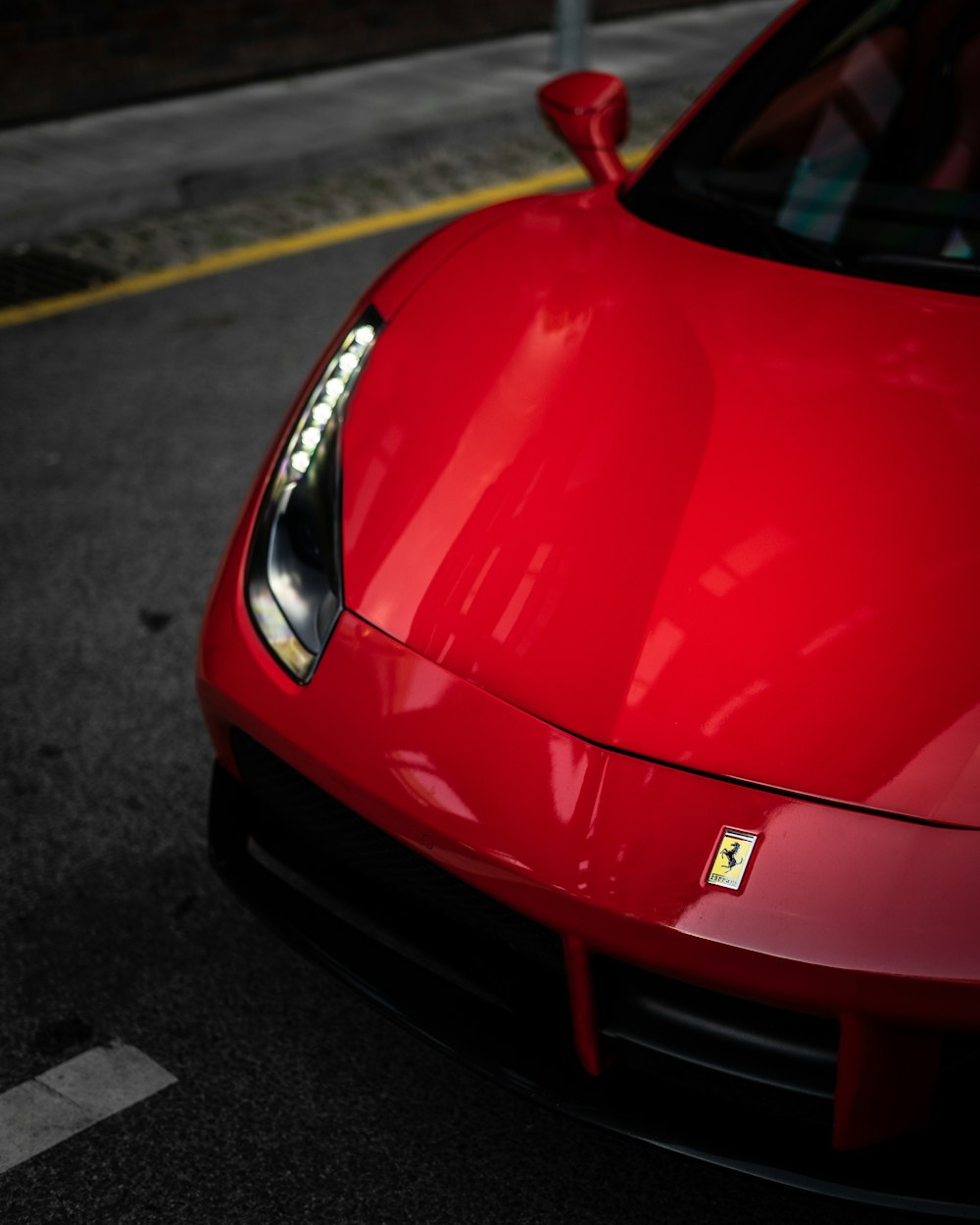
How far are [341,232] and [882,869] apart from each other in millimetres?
4986

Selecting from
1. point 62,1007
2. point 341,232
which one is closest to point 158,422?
point 341,232

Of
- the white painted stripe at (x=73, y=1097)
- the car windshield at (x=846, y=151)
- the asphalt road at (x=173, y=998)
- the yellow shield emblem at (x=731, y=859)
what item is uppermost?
the car windshield at (x=846, y=151)

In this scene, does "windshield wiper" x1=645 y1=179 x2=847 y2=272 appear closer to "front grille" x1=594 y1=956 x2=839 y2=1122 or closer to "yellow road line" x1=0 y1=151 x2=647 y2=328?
"front grille" x1=594 y1=956 x2=839 y2=1122

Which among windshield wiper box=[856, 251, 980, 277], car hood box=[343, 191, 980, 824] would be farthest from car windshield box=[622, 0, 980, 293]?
car hood box=[343, 191, 980, 824]

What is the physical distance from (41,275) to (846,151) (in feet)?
12.4

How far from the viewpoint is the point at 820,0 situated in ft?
9.01

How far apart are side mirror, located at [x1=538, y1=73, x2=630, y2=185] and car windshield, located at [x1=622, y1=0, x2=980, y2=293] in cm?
23

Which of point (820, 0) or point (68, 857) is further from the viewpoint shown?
point (820, 0)

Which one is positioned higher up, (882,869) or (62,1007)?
(882,869)

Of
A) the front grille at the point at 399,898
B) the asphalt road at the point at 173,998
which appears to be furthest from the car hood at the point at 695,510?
the asphalt road at the point at 173,998

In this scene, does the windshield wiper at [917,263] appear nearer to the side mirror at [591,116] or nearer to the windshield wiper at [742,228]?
the windshield wiper at [742,228]

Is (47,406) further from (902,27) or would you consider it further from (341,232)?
(902,27)

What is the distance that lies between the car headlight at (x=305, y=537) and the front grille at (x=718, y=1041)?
0.57 meters

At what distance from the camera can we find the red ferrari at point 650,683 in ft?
4.85
